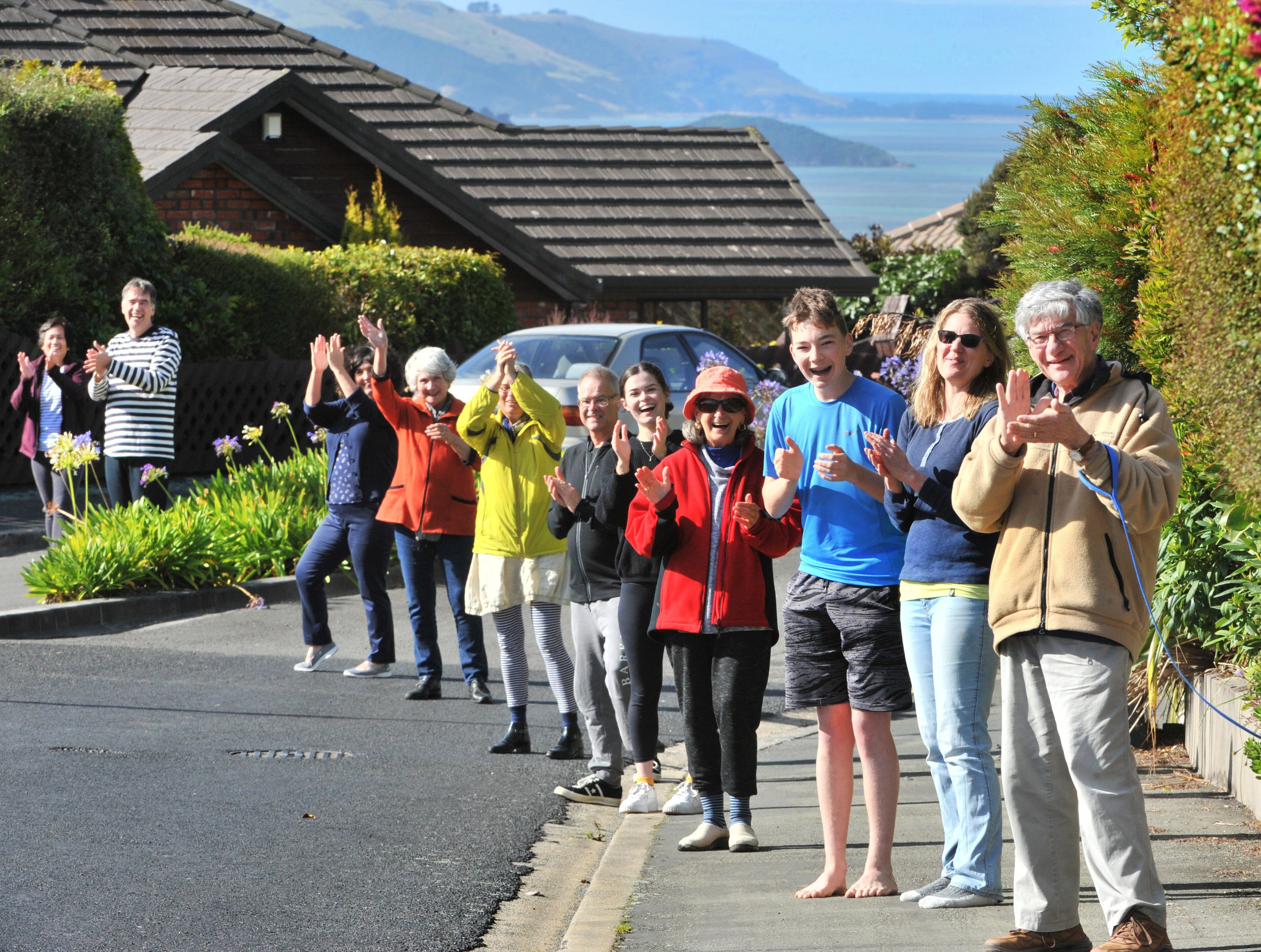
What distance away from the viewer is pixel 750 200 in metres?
25.3

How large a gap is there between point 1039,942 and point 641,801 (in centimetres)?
255

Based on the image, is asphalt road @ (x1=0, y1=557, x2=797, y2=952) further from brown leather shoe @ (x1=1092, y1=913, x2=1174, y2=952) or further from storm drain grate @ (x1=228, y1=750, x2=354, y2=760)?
brown leather shoe @ (x1=1092, y1=913, x2=1174, y2=952)

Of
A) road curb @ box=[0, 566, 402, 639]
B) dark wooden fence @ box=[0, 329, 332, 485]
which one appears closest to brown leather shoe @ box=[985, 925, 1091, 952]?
road curb @ box=[0, 566, 402, 639]

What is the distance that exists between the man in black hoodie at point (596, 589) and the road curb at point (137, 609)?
4.33 m

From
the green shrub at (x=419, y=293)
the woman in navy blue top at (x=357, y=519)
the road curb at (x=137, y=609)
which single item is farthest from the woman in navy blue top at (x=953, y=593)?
the green shrub at (x=419, y=293)

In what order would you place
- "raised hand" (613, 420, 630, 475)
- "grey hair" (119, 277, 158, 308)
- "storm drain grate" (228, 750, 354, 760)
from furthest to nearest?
"grey hair" (119, 277, 158, 308)
"storm drain grate" (228, 750, 354, 760)
"raised hand" (613, 420, 630, 475)

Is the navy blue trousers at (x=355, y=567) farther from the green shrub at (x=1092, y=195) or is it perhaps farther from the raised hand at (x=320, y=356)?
the green shrub at (x=1092, y=195)

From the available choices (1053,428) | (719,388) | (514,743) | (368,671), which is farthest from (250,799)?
(1053,428)

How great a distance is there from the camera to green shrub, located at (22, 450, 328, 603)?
10891 millimetres

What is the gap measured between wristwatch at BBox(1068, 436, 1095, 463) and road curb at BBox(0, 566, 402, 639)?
296 inches

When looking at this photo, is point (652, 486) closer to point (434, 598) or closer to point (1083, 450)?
point (1083, 450)

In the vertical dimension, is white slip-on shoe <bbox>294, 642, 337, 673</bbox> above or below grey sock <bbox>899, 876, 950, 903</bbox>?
below

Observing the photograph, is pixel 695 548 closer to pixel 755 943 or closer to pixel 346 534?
pixel 755 943

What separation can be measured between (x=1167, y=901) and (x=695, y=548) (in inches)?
81.8
